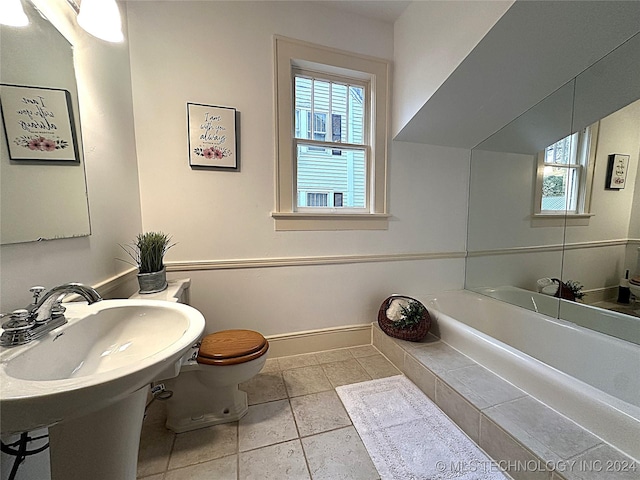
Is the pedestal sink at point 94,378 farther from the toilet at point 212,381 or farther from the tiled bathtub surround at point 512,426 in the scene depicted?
the tiled bathtub surround at point 512,426

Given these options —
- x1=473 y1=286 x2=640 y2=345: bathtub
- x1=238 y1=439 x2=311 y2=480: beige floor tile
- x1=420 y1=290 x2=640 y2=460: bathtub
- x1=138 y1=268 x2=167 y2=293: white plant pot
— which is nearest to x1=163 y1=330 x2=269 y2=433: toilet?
x1=238 y1=439 x2=311 y2=480: beige floor tile

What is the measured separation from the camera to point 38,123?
87 cm

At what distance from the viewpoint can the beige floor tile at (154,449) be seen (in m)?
1.14

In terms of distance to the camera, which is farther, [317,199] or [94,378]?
[317,199]

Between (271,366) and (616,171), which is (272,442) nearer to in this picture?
(271,366)

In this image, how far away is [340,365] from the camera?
1.93 m

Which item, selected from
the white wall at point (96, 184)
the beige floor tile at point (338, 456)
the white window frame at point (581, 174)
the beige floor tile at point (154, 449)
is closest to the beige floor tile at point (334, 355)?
the beige floor tile at point (338, 456)

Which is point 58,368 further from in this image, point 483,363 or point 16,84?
point 483,363

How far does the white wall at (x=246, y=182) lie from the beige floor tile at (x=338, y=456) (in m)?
0.83

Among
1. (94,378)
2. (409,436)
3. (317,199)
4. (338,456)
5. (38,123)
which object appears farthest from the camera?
(317,199)

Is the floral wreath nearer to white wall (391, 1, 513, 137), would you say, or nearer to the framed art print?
the framed art print

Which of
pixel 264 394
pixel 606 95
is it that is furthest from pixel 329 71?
pixel 264 394

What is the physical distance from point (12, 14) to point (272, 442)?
1.86 meters

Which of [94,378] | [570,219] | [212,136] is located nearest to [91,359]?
[94,378]
